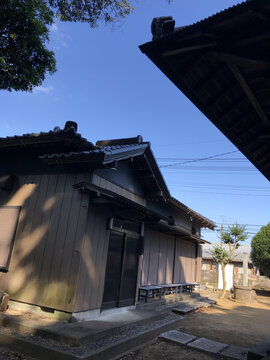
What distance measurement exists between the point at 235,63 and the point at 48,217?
18.3 ft

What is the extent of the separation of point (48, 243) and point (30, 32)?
5.75 metres

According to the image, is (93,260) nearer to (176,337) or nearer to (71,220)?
(71,220)

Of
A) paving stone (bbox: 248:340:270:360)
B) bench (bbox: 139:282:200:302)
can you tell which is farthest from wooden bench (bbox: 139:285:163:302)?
paving stone (bbox: 248:340:270:360)

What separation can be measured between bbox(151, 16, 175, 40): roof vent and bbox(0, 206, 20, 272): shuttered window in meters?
6.20

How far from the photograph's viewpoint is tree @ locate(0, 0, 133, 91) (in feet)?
22.5

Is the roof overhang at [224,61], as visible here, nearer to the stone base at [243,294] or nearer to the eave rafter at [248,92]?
the eave rafter at [248,92]

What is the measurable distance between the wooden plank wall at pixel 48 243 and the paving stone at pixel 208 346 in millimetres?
3120

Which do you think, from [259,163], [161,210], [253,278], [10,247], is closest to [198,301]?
[161,210]

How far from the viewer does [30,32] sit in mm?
7270

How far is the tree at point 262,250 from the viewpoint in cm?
1867

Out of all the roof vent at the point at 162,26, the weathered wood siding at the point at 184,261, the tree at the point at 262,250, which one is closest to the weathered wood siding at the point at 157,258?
the weathered wood siding at the point at 184,261

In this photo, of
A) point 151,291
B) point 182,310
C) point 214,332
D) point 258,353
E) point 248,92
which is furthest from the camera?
point 151,291

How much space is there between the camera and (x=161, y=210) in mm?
11555

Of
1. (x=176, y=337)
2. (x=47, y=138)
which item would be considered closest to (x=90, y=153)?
(x=47, y=138)
